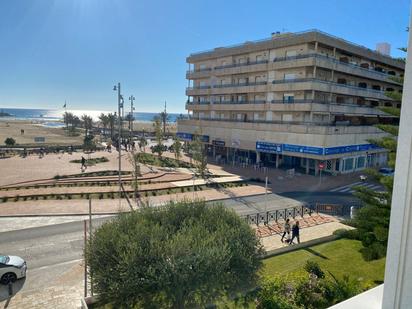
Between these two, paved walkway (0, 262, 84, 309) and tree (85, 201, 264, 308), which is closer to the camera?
tree (85, 201, 264, 308)

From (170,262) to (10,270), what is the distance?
8099 mm

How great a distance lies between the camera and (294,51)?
120 feet

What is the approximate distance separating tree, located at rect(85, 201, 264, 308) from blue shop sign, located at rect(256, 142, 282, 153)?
92.0 feet

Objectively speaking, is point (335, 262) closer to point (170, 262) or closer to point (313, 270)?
point (313, 270)

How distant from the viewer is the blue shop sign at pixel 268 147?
120 feet

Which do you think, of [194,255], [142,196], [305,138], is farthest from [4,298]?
[305,138]

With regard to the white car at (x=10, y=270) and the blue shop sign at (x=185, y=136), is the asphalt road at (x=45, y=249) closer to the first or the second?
the white car at (x=10, y=270)

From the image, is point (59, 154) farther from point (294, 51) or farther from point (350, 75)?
point (350, 75)

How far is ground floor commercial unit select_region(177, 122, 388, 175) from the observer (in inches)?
1323

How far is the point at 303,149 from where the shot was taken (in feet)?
112

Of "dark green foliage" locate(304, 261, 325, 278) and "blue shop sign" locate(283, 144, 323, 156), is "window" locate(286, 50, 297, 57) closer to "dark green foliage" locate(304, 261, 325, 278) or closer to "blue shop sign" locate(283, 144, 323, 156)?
"blue shop sign" locate(283, 144, 323, 156)

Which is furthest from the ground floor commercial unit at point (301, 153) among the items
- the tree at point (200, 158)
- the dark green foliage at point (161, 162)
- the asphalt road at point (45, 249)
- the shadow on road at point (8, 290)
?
the shadow on road at point (8, 290)

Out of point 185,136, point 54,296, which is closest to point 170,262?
point 54,296

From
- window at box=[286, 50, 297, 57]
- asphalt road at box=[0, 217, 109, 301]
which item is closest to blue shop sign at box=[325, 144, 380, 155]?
Result: window at box=[286, 50, 297, 57]
